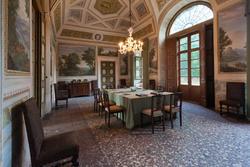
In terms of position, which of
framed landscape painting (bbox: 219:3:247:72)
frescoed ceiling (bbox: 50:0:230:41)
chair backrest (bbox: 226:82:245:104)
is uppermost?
frescoed ceiling (bbox: 50:0:230:41)

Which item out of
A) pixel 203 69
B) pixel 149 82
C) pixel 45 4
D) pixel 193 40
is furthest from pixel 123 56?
pixel 45 4

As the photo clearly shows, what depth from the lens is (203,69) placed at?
6.52 meters

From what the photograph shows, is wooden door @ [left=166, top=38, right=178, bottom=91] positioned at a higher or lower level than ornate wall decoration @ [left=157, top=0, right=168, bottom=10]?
lower

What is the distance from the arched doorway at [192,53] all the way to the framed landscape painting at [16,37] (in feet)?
17.0

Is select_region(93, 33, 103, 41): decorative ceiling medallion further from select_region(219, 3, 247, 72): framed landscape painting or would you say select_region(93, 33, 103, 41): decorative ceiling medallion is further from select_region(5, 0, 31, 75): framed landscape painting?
select_region(5, 0, 31, 75): framed landscape painting

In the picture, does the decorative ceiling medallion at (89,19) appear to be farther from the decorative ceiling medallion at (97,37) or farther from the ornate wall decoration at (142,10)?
the ornate wall decoration at (142,10)

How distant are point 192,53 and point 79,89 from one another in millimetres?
6836

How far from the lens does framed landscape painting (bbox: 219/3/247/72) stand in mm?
4836

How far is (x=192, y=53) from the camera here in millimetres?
7516

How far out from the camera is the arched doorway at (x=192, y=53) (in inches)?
254

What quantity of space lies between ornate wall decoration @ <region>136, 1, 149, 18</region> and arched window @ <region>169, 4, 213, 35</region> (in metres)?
1.87

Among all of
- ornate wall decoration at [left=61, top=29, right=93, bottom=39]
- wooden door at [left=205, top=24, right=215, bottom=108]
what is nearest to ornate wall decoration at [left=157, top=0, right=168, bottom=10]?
wooden door at [left=205, top=24, right=215, bottom=108]

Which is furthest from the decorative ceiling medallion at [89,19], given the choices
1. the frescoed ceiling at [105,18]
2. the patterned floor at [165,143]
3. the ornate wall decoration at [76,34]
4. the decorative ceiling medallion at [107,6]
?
the patterned floor at [165,143]

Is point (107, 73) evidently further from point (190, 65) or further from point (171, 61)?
point (190, 65)
